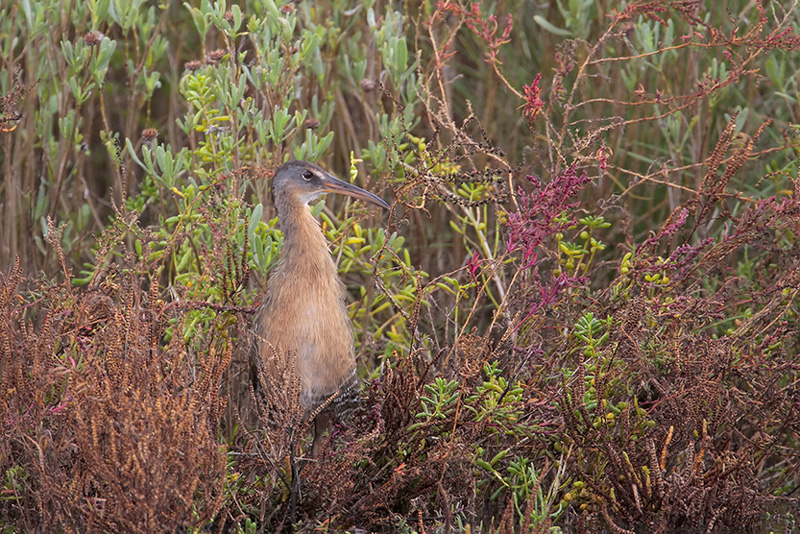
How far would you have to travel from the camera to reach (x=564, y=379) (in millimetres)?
3684

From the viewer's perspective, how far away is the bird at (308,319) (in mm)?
4027

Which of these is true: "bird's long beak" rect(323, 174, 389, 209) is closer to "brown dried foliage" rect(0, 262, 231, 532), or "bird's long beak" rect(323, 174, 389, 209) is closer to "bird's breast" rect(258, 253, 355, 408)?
"bird's breast" rect(258, 253, 355, 408)

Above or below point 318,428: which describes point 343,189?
above

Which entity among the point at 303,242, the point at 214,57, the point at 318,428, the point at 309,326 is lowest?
the point at 318,428

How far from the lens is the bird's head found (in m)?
4.28

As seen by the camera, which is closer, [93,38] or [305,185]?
[305,185]

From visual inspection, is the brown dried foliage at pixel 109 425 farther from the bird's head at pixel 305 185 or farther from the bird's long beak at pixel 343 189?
the bird's long beak at pixel 343 189

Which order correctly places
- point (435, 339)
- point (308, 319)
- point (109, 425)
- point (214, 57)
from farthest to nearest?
1. point (214, 57)
2. point (435, 339)
3. point (308, 319)
4. point (109, 425)

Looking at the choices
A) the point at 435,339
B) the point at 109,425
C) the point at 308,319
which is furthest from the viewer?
the point at 435,339

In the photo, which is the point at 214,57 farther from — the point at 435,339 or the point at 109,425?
the point at 109,425

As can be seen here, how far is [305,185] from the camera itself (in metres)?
4.30

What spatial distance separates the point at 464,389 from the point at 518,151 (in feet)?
9.88

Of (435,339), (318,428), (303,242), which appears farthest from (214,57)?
(318,428)

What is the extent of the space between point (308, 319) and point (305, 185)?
23.4 inches
